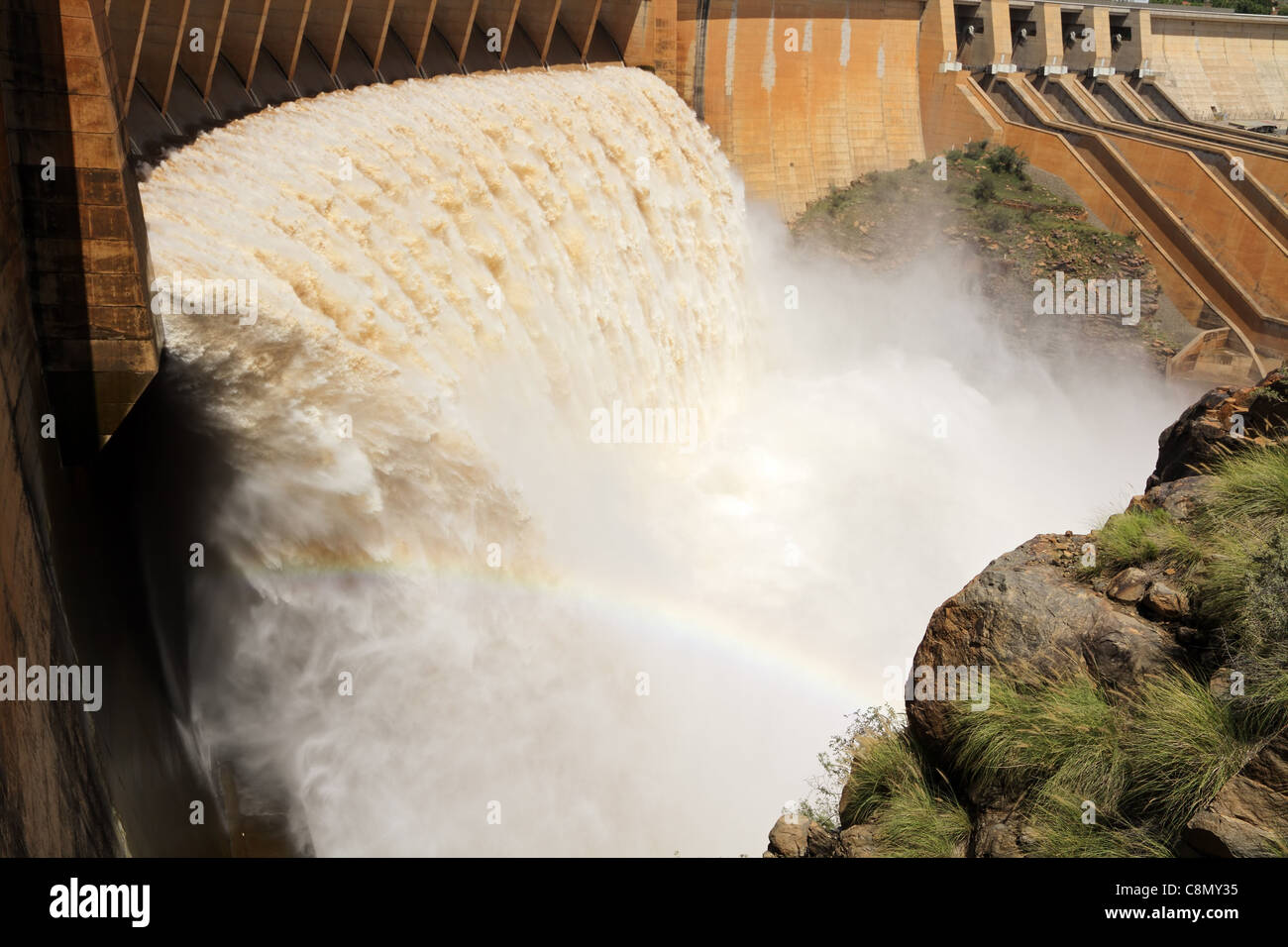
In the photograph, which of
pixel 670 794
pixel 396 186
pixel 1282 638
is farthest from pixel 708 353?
pixel 1282 638

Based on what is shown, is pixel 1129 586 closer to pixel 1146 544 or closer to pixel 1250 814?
pixel 1146 544

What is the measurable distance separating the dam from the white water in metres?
0.05

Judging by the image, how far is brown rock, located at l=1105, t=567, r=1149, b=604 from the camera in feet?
22.0

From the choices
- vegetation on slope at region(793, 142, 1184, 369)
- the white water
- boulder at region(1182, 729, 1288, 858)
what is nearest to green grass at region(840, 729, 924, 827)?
boulder at region(1182, 729, 1288, 858)

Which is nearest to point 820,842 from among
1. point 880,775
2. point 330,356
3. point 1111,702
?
point 880,775

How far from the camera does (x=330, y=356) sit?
940 cm

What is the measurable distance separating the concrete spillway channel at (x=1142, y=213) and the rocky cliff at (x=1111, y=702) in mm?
18681

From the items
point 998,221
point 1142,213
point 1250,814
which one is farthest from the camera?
point 998,221

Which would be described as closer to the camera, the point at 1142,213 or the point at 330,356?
the point at 330,356

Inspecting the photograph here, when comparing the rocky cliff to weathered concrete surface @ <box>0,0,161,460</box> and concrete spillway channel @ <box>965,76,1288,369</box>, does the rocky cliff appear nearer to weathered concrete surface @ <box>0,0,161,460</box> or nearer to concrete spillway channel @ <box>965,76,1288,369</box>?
weathered concrete surface @ <box>0,0,161,460</box>

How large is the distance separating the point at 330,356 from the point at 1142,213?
23.5m

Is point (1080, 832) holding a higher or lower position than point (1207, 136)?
lower
